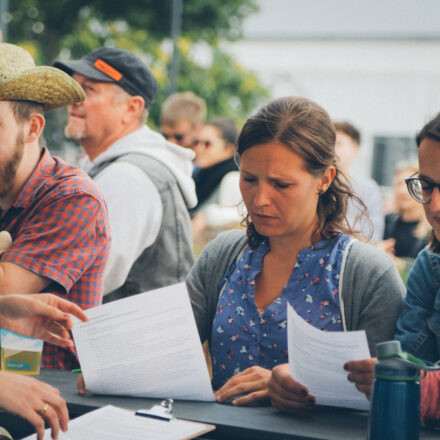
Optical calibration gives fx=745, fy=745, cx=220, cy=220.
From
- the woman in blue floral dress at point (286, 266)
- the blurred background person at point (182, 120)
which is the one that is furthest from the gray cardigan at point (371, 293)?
the blurred background person at point (182, 120)

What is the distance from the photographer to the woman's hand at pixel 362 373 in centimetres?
173

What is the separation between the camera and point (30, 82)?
7.38 ft

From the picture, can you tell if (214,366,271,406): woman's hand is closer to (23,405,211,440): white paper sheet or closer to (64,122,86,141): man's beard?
(23,405,211,440): white paper sheet

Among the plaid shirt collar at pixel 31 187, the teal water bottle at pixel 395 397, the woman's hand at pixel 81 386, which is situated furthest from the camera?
the plaid shirt collar at pixel 31 187

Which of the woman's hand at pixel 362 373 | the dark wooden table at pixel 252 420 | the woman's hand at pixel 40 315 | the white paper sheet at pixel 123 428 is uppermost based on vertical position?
the woman's hand at pixel 40 315

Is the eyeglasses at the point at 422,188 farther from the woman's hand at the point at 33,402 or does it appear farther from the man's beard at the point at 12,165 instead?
the man's beard at the point at 12,165

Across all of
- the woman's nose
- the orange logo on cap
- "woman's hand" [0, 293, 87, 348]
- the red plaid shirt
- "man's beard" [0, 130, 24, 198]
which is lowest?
"woman's hand" [0, 293, 87, 348]

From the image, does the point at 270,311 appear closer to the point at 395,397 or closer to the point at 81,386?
the point at 81,386

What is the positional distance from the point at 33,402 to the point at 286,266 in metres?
0.94

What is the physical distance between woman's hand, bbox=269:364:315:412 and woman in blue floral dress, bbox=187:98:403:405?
103 millimetres

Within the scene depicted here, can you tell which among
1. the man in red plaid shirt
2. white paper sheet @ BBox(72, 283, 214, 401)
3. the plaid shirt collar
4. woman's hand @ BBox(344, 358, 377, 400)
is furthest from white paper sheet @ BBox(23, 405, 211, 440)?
the plaid shirt collar

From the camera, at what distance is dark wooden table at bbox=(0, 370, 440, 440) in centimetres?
169

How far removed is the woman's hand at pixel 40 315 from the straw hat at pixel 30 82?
77cm

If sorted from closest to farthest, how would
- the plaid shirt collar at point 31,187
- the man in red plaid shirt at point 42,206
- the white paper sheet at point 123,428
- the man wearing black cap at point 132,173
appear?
the white paper sheet at point 123,428 → the man in red plaid shirt at point 42,206 → the plaid shirt collar at point 31,187 → the man wearing black cap at point 132,173
